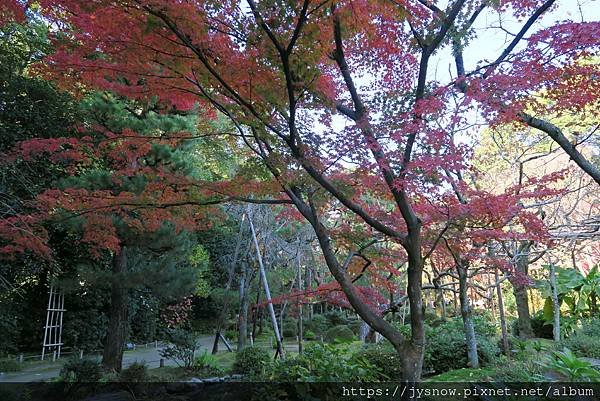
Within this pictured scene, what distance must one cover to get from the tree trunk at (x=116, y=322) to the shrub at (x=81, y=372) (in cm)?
110

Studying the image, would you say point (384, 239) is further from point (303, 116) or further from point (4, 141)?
point (4, 141)

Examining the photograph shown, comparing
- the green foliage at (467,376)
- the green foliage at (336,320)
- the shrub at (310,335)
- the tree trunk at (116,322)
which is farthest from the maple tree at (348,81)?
the green foliage at (336,320)

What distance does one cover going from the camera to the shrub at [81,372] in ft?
22.4

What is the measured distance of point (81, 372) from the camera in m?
6.92

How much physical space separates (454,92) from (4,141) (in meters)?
9.50

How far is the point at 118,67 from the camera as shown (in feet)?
15.1

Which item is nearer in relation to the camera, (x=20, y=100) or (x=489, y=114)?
(x=489, y=114)

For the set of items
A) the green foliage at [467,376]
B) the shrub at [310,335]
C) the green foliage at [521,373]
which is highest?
the green foliage at [521,373]

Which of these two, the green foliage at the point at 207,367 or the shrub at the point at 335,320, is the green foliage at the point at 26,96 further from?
the shrub at the point at 335,320

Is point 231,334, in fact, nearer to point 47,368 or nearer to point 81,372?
point 47,368

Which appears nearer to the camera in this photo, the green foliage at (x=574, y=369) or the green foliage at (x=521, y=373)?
the green foliage at (x=574, y=369)

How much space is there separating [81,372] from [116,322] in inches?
74.9

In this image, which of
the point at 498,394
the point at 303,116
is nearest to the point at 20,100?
the point at 303,116

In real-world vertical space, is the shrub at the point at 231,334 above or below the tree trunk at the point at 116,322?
below
